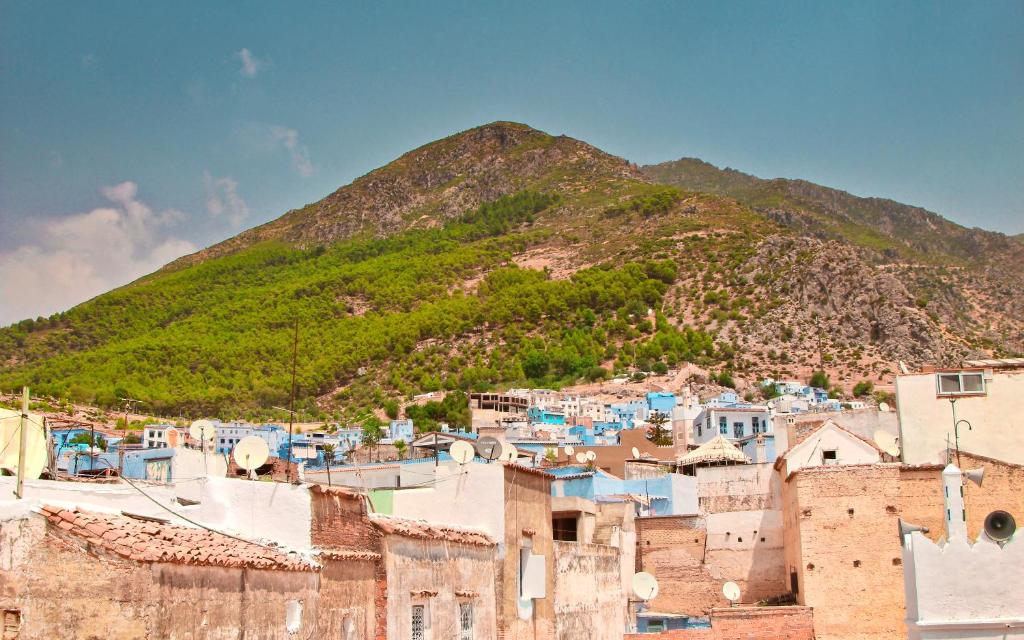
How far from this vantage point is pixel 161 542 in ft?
39.5

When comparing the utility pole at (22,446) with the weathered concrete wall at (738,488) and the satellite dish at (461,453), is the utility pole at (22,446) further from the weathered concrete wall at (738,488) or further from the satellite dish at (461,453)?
the weathered concrete wall at (738,488)

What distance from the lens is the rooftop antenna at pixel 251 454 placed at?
15.8 metres

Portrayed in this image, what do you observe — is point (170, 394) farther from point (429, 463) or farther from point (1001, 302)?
point (1001, 302)

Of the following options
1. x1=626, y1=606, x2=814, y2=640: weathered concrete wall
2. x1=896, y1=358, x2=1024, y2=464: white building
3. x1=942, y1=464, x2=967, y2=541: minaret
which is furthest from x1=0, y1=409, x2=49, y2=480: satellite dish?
x1=896, y1=358, x2=1024, y2=464: white building

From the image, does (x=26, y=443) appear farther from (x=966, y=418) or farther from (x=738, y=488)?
(x=966, y=418)

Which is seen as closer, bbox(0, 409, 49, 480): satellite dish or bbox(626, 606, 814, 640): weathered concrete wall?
bbox(0, 409, 49, 480): satellite dish

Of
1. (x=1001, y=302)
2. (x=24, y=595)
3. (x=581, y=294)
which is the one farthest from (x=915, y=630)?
(x=1001, y=302)

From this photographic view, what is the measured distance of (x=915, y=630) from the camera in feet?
42.7

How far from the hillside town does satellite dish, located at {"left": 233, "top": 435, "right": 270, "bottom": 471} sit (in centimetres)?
4

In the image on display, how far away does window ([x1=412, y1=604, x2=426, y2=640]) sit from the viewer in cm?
1730

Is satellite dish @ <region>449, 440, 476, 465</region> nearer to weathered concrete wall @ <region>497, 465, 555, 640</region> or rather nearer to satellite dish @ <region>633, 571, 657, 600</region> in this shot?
weathered concrete wall @ <region>497, 465, 555, 640</region>

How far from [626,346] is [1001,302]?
67.3 m

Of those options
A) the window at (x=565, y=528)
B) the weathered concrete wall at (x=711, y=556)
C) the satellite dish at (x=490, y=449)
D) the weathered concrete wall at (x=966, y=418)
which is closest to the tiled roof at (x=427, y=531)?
the satellite dish at (x=490, y=449)

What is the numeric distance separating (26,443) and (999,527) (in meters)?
11.8
